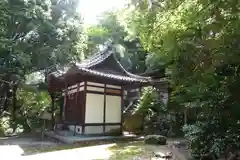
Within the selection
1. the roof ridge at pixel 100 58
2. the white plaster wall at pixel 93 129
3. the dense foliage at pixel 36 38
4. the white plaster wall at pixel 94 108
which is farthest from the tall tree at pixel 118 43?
the white plaster wall at pixel 93 129

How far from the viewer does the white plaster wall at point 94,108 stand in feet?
41.8

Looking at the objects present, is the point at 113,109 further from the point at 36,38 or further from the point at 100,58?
the point at 36,38

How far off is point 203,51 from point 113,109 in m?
8.16

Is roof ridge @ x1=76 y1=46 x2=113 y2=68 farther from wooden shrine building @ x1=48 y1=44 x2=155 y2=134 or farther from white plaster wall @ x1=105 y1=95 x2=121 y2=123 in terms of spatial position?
white plaster wall @ x1=105 y1=95 x2=121 y2=123

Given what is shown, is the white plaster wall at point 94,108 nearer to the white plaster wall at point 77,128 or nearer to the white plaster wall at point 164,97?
the white plaster wall at point 77,128

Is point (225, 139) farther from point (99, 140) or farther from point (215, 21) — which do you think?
point (99, 140)

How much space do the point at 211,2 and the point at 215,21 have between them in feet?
2.10

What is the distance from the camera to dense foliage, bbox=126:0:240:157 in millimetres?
5473

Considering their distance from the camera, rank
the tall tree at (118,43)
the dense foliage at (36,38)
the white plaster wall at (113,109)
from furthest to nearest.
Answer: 1. the tall tree at (118,43)
2. the dense foliage at (36,38)
3. the white plaster wall at (113,109)

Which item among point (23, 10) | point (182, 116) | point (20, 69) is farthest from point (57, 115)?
point (182, 116)

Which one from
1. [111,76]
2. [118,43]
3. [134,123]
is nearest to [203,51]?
[111,76]

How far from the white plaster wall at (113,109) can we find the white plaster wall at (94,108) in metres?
0.40

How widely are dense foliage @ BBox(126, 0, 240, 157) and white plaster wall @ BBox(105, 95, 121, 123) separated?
6.45 metres

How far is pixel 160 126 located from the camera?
14352 millimetres
